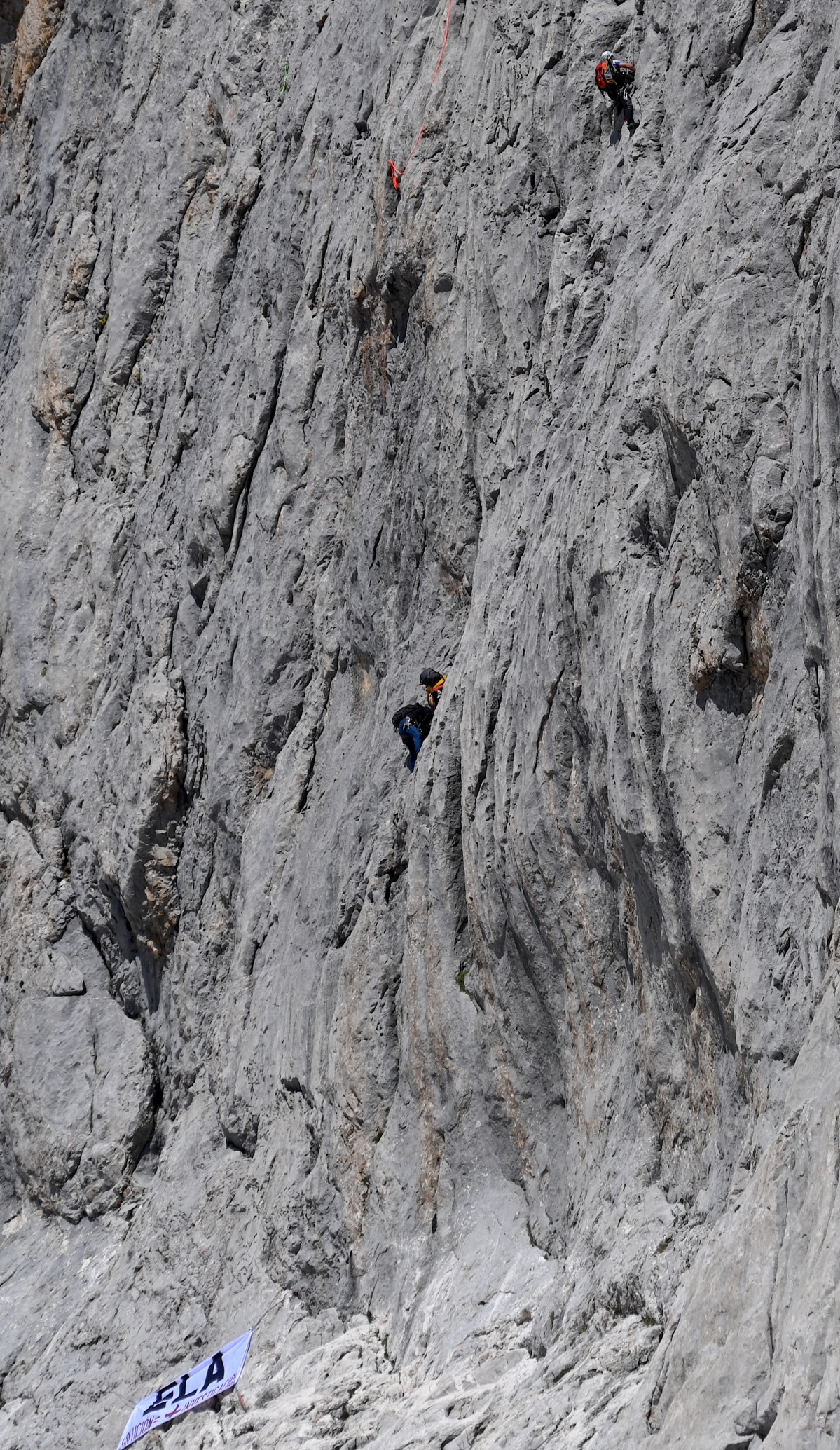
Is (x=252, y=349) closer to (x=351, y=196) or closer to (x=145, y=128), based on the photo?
(x=351, y=196)

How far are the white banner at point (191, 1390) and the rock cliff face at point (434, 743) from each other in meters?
0.32

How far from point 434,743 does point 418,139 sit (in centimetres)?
633

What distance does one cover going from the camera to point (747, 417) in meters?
9.30

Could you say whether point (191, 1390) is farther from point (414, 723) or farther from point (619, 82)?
point (619, 82)

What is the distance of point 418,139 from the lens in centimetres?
1588

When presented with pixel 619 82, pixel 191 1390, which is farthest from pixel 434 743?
pixel 191 1390

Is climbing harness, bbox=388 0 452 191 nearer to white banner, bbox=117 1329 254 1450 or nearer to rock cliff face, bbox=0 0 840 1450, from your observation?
rock cliff face, bbox=0 0 840 1450

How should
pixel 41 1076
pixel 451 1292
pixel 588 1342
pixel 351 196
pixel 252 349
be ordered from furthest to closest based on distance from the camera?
pixel 41 1076
pixel 252 349
pixel 351 196
pixel 451 1292
pixel 588 1342

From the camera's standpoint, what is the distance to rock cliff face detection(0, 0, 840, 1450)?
346 inches

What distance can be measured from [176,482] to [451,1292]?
12381mm

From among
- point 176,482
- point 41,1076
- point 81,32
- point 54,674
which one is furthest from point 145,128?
point 41,1076

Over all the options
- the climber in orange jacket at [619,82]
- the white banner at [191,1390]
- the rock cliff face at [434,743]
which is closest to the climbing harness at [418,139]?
the rock cliff face at [434,743]

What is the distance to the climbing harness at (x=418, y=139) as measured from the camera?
1588 cm

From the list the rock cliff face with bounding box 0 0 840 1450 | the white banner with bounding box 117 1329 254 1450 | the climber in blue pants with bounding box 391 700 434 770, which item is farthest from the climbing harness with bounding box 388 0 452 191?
the white banner with bounding box 117 1329 254 1450
